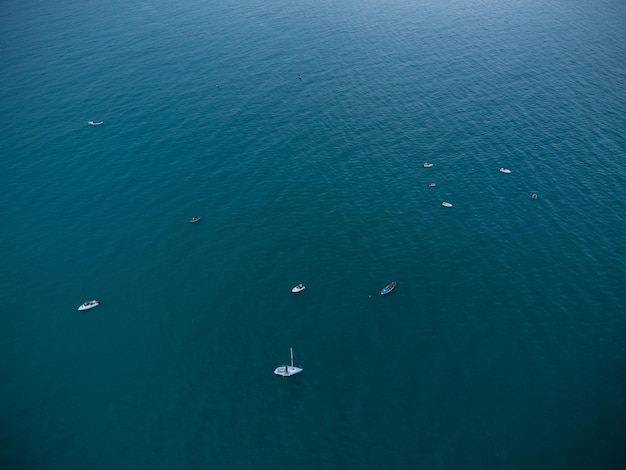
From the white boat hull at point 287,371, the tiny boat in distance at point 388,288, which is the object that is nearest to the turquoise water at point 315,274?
the white boat hull at point 287,371

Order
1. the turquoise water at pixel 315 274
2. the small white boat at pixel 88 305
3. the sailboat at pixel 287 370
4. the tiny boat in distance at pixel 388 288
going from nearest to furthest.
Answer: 1. the turquoise water at pixel 315 274
2. the sailboat at pixel 287 370
3. the small white boat at pixel 88 305
4. the tiny boat in distance at pixel 388 288

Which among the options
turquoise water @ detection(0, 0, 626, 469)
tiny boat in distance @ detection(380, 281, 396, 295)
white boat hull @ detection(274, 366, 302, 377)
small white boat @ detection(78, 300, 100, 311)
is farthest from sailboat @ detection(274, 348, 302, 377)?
small white boat @ detection(78, 300, 100, 311)

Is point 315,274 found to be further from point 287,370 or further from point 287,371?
point 287,371

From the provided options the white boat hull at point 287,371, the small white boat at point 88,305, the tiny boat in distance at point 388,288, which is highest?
the small white boat at point 88,305

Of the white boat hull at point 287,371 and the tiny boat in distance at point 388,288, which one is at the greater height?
the tiny boat in distance at point 388,288

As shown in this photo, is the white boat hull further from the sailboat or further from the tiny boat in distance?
the tiny boat in distance

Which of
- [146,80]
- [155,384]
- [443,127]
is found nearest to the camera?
[155,384]

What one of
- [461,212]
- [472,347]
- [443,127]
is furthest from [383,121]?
[472,347]

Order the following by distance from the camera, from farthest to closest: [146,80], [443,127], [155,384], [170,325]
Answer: [146,80] → [443,127] → [170,325] → [155,384]

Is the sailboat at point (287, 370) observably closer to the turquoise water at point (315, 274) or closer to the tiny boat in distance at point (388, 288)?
the turquoise water at point (315, 274)

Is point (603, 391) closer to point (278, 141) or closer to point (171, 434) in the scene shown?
point (171, 434)
